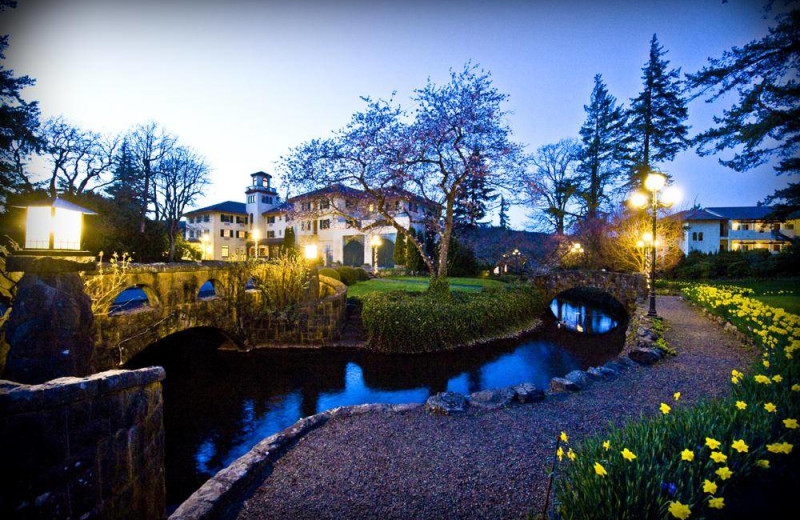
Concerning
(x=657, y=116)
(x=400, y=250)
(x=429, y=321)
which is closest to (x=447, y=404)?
(x=429, y=321)

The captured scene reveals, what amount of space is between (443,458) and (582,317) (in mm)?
19381

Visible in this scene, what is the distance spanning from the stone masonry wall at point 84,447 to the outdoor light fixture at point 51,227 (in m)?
1.63

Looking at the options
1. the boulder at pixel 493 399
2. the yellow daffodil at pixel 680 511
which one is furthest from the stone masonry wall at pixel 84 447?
the boulder at pixel 493 399

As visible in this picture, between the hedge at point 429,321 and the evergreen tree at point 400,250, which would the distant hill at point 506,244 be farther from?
the hedge at point 429,321

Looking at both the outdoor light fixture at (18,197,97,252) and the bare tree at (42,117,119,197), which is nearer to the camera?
the outdoor light fixture at (18,197,97,252)

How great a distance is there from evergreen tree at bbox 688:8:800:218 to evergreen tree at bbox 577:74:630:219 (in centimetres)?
1623

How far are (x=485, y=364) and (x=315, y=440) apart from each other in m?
7.44

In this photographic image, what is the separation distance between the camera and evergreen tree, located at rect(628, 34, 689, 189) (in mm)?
24266

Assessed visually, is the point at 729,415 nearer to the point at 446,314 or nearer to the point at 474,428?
the point at 474,428

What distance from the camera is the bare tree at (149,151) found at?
29156 mm

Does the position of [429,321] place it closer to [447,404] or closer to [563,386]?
[563,386]

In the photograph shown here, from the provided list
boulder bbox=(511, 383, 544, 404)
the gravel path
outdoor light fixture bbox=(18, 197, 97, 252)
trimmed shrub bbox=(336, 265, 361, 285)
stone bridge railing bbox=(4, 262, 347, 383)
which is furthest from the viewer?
trimmed shrub bbox=(336, 265, 361, 285)

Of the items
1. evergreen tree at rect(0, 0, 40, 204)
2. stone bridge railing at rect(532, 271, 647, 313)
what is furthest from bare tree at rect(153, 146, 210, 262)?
stone bridge railing at rect(532, 271, 647, 313)

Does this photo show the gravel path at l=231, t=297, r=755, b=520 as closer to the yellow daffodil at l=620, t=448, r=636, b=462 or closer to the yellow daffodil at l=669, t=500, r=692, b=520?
the yellow daffodil at l=620, t=448, r=636, b=462
